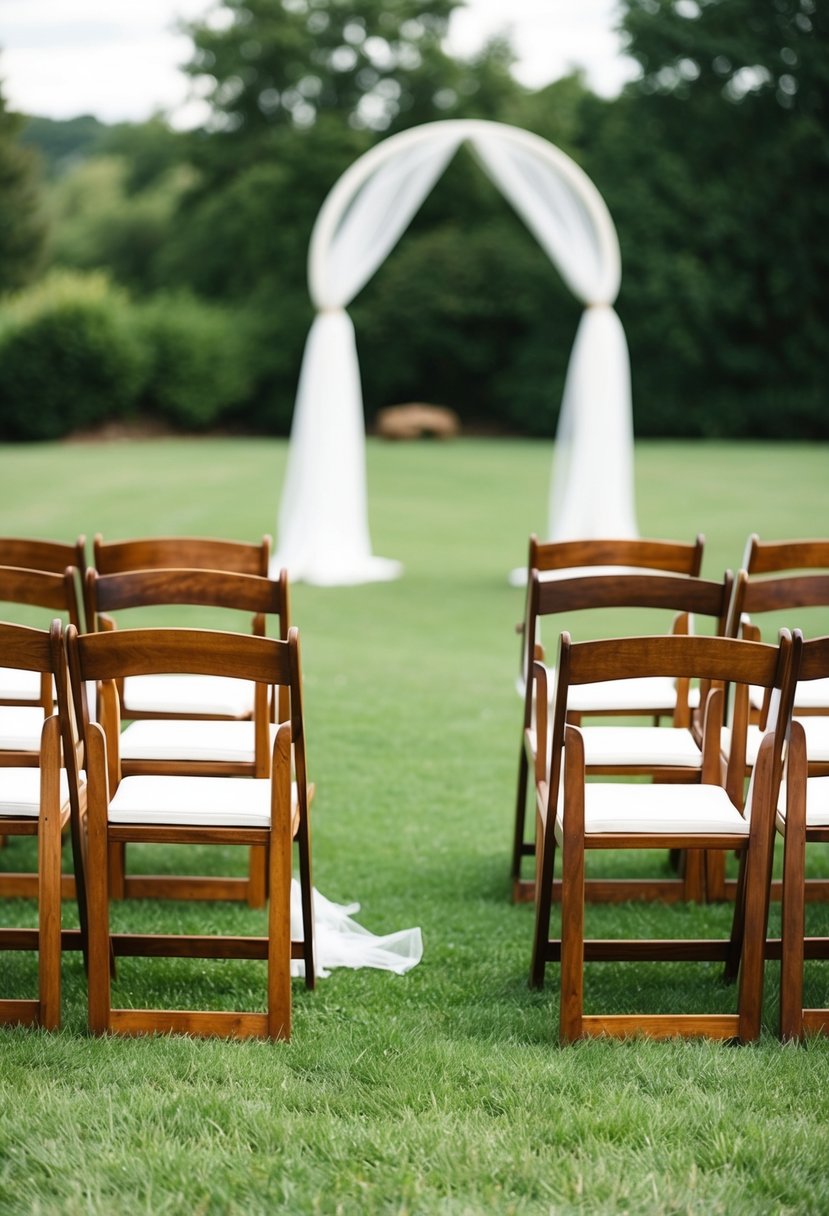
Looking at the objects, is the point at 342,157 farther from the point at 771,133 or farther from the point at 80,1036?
the point at 80,1036

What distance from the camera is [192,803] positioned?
10.5 ft

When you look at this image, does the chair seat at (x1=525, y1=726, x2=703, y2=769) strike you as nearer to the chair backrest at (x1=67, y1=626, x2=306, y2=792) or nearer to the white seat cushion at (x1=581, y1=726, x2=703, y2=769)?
the white seat cushion at (x1=581, y1=726, x2=703, y2=769)

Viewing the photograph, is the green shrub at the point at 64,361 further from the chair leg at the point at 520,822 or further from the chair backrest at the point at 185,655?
the chair backrest at the point at 185,655

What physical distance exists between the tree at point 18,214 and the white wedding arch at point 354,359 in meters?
29.9

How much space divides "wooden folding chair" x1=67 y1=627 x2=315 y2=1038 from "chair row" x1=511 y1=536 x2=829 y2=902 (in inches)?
30.4

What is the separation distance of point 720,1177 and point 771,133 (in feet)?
96.1

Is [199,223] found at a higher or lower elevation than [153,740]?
higher

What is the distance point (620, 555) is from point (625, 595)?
2.97 ft

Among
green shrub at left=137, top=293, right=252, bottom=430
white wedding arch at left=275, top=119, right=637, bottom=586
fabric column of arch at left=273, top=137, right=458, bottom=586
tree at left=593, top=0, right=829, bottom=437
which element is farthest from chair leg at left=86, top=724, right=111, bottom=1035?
tree at left=593, top=0, right=829, bottom=437

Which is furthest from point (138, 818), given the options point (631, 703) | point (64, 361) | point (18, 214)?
point (18, 214)

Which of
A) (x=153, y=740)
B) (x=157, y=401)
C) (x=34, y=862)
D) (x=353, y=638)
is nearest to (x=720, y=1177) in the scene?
(x=153, y=740)

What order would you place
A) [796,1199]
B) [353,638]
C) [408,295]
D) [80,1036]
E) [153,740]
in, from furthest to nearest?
[408,295] → [353,638] → [153,740] → [80,1036] → [796,1199]

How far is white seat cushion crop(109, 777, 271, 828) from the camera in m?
3.15

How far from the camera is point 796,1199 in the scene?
7.86 ft
